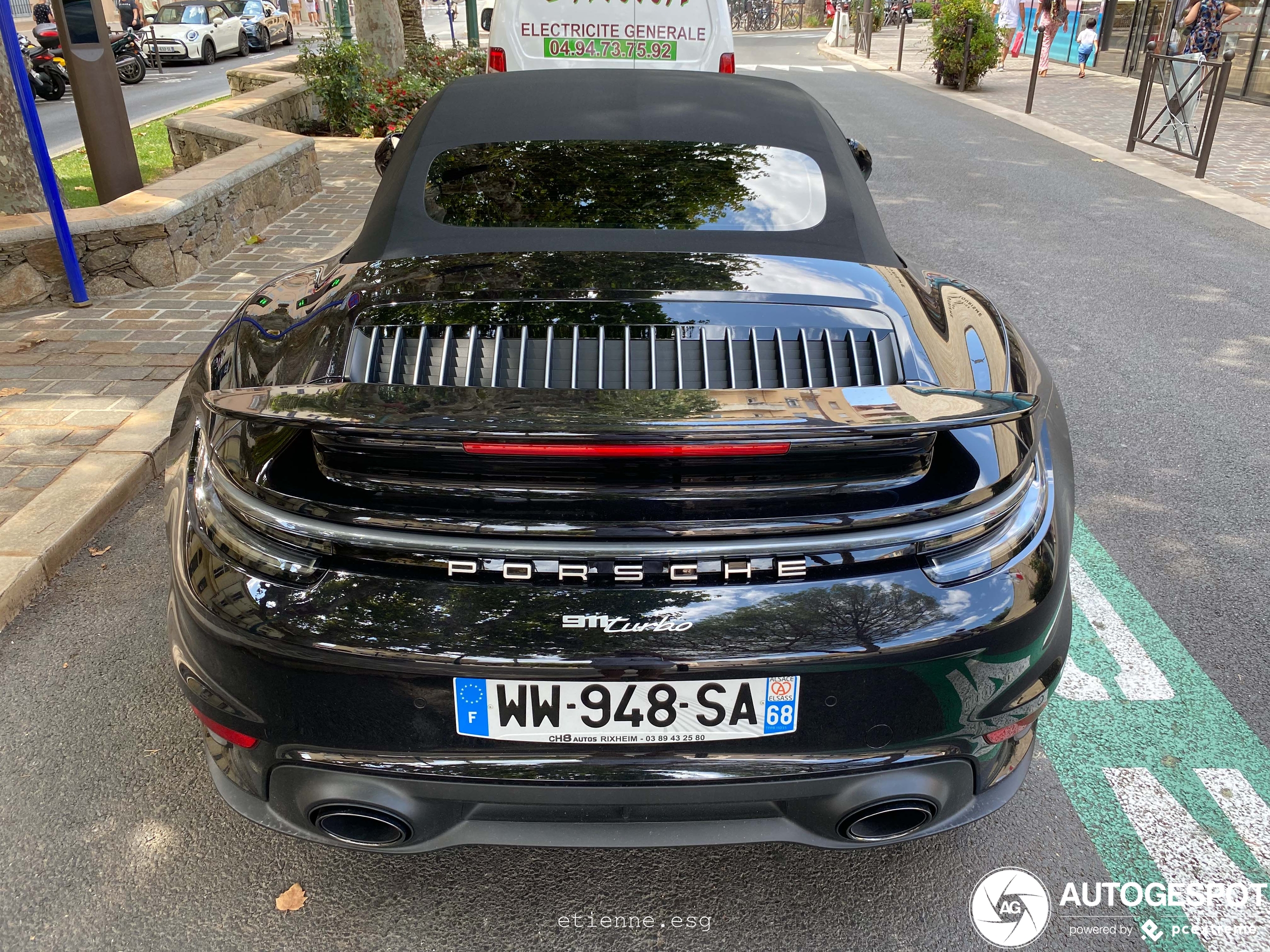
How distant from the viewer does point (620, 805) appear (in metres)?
1.78

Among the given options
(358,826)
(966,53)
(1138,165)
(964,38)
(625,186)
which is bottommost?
(1138,165)

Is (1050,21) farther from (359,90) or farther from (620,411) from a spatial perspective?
(620,411)

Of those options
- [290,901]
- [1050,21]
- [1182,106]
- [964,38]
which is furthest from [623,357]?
[1050,21]

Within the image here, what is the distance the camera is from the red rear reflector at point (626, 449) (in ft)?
5.41

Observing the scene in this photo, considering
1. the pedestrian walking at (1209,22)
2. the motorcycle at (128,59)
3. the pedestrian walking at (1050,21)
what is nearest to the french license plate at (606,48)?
the pedestrian walking at (1209,22)

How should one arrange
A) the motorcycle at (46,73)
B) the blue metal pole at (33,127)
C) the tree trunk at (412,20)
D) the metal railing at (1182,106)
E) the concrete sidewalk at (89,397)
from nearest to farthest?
the concrete sidewalk at (89,397) < the blue metal pole at (33,127) < the metal railing at (1182,106) < the tree trunk at (412,20) < the motorcycle at (46,73)

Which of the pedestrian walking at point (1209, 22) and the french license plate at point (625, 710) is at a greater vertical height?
the pedestrian walking at point (1209, 22)

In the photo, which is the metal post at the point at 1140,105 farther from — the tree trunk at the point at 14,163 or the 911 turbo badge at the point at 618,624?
the 911 turbo badge at the point at 618,624

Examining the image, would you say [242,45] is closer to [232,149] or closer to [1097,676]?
[232,149]

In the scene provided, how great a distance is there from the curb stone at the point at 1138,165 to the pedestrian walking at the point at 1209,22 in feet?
10.9

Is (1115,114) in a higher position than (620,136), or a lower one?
lower

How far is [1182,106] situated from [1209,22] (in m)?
6.21

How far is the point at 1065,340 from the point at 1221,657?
3064 millimetres

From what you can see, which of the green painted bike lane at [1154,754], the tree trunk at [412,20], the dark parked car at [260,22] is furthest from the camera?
the dark parked car at [260,22]
